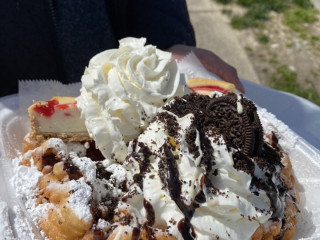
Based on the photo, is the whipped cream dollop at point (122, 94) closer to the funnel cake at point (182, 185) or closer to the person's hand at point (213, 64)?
the funnel cake at point (182, 185)

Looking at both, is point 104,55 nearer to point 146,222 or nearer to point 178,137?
point 178,137

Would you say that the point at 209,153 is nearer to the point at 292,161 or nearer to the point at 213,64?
the point at 292,161

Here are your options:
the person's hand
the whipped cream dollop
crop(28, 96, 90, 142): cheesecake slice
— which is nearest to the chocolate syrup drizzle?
the whipped cream dollop

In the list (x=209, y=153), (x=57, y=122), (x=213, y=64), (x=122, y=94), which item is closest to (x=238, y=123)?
(x=209, y=153)

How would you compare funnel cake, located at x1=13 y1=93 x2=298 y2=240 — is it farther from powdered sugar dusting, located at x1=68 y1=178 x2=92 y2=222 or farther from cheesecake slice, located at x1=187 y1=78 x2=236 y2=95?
cheesecake slice, located at x1=187 y1=78 x2=236 y2=95

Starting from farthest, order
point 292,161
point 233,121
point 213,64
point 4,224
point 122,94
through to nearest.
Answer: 1. point 213,64
2. point 292,161
3. point 122,94
4. point 233,121
5. point 4,224

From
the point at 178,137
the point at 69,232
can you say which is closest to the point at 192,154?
the point at 178,137
